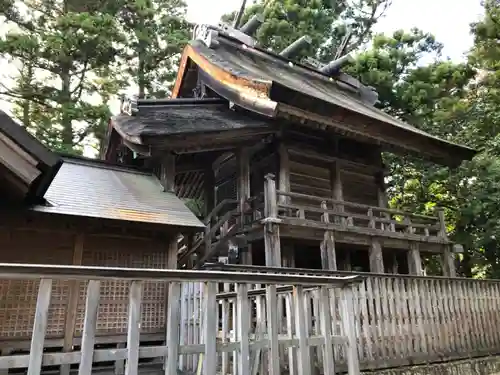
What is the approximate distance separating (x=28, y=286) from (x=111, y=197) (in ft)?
6.48

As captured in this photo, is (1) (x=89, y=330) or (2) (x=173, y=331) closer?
(1) (x=89, y=330)

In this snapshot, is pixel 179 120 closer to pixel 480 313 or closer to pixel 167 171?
pixel 167 171

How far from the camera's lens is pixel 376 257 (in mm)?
10734

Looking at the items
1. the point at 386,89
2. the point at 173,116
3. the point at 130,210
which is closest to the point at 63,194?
the point at 130,210

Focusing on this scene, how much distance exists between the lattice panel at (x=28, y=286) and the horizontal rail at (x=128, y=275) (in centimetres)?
396

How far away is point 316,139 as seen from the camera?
39.2 ft

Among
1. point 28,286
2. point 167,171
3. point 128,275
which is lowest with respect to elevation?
point 128,275

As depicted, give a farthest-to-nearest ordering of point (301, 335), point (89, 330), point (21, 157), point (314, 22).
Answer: point (314, 22), point (21, 157), point (301, 335), point (89, 330)

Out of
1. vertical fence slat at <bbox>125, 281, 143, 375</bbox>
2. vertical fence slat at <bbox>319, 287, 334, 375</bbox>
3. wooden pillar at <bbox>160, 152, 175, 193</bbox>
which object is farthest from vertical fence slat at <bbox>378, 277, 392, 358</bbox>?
vertical fence slat at <bbox>125, 281, 143, 375</bbox>

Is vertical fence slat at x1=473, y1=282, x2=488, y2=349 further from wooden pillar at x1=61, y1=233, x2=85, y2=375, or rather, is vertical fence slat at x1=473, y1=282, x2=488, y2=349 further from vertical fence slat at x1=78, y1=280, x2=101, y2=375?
vertical fence slat at x1=78, y1=280, x2=101, y2=375

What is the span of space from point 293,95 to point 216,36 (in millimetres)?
6260

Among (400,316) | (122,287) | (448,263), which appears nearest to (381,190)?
(448,263)

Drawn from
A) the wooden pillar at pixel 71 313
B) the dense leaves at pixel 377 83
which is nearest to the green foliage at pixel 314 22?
the dense leaves at pixel 377 83

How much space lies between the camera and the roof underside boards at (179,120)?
8.36m
